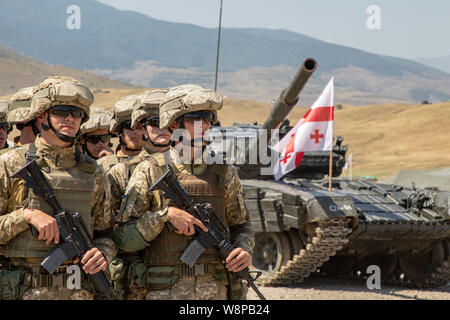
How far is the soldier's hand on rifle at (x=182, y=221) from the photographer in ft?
16.7

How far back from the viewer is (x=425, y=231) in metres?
13.2

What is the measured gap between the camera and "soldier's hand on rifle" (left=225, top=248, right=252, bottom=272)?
5172 mm

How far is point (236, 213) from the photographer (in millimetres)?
5617

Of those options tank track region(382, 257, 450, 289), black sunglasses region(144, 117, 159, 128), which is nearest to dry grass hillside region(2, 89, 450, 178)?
tank track region(382, 257, 450, 289)

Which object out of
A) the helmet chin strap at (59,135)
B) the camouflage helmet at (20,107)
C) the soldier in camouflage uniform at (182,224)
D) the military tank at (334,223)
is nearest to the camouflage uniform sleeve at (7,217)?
the helmet chin strap at (59,135)

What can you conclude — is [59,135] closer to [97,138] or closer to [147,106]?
[147,106]

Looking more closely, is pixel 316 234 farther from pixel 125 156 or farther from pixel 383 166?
pixel 383 166

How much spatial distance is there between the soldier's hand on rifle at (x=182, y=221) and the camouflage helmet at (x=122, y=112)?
7.92 feet

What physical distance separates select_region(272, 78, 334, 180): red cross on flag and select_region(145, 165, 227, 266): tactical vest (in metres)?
8.18

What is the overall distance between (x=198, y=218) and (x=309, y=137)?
8.68 metres

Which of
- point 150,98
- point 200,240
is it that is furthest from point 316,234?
point 200,240

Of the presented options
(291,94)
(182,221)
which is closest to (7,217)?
(182,221)
